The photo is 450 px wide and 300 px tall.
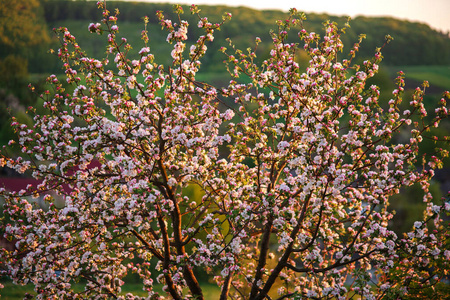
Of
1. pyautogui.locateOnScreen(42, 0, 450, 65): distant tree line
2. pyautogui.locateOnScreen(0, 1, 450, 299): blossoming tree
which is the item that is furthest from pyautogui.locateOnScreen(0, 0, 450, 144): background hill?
pyautogui.locateOnScreen(0, 1, 450, 299): blossoming tree

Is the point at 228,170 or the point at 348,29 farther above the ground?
the point at 348,29

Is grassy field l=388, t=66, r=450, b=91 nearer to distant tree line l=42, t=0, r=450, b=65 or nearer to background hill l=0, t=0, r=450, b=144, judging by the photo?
background hill l=0, t=0, r=450, b=144

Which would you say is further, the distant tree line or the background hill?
the distant tree line

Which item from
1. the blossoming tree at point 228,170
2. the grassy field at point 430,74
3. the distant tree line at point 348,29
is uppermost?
the distant tree line at point 348,29

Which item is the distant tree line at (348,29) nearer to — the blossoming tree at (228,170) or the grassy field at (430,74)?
the grassy field at (430,74)

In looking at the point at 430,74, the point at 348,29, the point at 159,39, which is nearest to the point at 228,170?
the point at 348,29

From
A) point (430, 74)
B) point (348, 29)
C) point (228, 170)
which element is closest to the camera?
point (228, 170)

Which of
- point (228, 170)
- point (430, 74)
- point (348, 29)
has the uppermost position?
point (348, 29)

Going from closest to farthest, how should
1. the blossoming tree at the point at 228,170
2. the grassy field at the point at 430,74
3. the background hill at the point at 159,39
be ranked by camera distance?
the blossoming tree at the point at 228,170, the background hill at the point at 159,39, the grassy field at the point at 430,74

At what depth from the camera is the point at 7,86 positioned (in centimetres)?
3731

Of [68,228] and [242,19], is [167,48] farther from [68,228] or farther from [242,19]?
[68,228]

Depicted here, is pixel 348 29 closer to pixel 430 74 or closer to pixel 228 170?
pixel 430 74

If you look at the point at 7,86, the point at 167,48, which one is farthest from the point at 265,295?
the point at 167,48

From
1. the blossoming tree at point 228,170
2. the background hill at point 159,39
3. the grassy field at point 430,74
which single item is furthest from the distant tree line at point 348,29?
the blossoming tree at point 228,170
